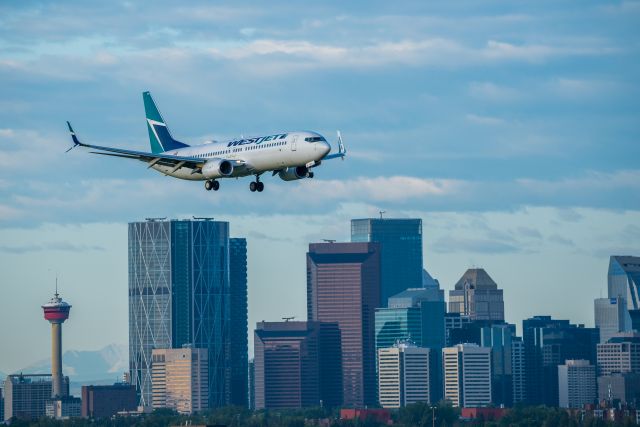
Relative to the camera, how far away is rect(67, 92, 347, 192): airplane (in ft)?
→ 558

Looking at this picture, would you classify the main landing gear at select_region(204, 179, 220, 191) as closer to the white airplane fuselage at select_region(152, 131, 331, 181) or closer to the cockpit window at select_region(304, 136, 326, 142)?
the white airplane fuselage at select_region(152, 131, 331, 181)

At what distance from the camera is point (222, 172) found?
173875 mm

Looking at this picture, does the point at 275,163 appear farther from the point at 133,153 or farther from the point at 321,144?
the point at 133,153

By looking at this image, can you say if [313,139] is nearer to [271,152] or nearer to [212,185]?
[271,152]

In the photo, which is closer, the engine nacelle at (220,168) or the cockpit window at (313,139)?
the cockpit window at (313,139)

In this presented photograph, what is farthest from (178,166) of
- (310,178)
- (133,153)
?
(310,178)

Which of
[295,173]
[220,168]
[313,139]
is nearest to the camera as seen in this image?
[313,139]

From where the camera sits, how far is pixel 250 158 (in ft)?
570

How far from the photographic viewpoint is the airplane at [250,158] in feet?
558

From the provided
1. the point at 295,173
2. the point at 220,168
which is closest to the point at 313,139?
the point at 295,173

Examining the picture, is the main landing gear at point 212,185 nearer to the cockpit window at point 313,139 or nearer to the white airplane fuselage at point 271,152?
the white airplane fuselage at point 271,152

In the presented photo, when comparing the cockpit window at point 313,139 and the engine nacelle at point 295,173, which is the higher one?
the cockpit window at point 313,139

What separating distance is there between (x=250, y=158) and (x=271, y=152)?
3066mm

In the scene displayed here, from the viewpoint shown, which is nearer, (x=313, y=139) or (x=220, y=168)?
(x=313, y=139)
